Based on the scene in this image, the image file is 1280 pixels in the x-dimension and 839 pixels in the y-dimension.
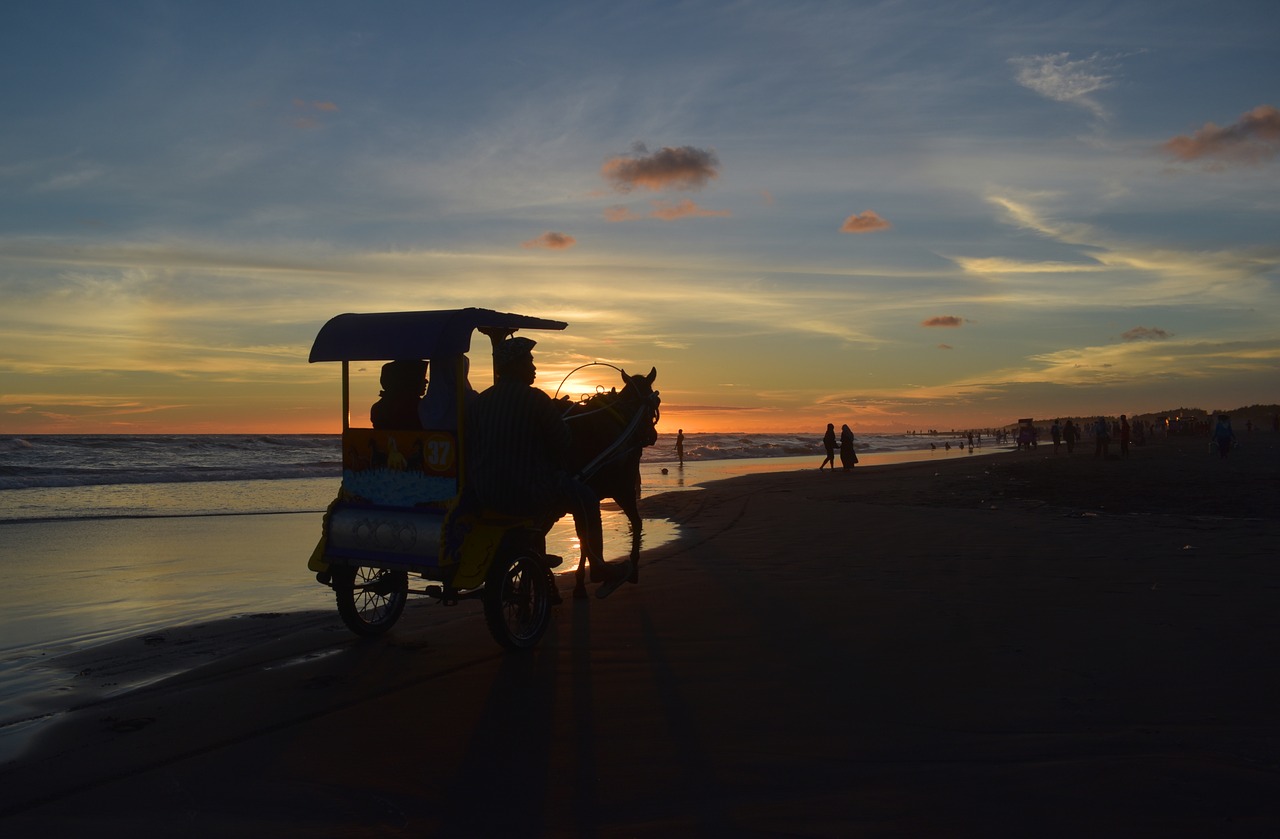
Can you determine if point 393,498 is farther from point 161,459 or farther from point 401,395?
point 161,459

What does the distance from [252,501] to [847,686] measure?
21.3 m

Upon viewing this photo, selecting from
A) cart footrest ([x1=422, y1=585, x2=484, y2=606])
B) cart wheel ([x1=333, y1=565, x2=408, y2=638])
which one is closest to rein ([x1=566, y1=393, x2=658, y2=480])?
cart footrest ([x1=422, y1=585, x2=484, y2=606])

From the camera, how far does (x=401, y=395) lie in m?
6.96

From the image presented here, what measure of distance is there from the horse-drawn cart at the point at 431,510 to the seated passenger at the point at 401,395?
17cm

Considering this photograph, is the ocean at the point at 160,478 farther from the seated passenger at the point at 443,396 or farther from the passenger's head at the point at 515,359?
the passenger's head at the point at 515,359

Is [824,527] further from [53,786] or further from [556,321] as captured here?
[53,786]

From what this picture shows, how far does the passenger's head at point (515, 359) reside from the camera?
21.1ft

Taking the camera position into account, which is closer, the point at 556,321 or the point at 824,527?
the point at 556,321

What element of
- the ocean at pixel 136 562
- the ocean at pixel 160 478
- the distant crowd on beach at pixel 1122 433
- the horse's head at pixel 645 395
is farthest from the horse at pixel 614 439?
the distant crowd on beach at pixel 1122 433

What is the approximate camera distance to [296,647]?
266 inches

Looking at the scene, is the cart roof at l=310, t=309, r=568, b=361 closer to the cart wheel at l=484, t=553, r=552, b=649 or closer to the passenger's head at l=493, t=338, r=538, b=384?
the passenger's head at l=493, t=338, r=538, b=384

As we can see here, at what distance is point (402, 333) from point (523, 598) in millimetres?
2206

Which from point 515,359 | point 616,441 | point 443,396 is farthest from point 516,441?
point 616,441

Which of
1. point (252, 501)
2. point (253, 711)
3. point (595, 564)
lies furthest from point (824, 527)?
point (252, 501)
